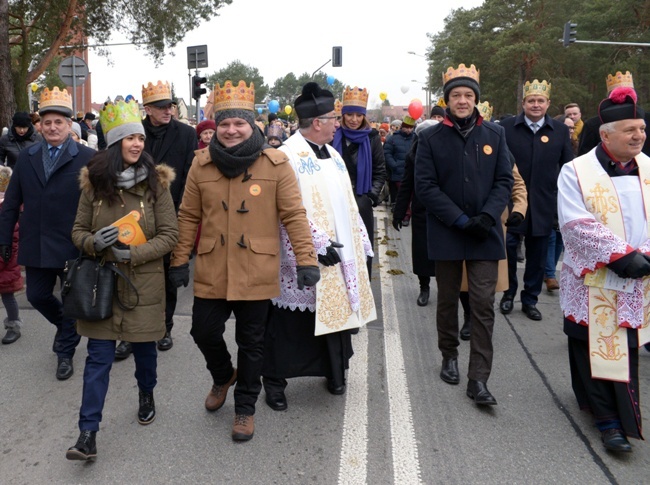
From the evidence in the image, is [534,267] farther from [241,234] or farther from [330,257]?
[241,234]

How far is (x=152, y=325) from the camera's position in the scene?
360cm

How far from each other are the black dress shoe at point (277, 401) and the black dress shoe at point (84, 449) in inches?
45.0

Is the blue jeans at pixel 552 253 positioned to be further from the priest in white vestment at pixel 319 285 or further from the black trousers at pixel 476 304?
the priest in white vestment at pixel 319 285

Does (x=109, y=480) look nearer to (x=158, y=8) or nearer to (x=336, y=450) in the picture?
(x=336, y=450)

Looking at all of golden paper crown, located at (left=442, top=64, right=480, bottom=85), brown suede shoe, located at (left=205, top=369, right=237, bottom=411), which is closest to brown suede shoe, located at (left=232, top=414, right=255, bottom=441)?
brown suede shoe, located at (left=205, top=369, right=237, bottom=411)

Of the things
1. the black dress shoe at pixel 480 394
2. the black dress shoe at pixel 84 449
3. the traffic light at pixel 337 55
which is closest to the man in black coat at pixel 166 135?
the black dress shoe at pixel 84 449

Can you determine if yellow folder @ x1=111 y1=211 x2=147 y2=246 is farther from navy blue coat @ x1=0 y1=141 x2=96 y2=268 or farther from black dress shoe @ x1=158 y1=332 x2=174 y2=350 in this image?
black dress shoe @ x1=158 y1=332 x2=174 y2=350

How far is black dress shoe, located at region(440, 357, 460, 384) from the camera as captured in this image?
4527mm

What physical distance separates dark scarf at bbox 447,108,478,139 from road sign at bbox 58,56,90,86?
10.6 metres

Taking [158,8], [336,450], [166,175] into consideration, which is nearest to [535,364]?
[336,450]

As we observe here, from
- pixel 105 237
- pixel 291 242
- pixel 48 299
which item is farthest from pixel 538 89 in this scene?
pixel 48 299

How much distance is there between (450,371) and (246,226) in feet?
6.43

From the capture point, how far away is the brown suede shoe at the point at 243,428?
3.64 m

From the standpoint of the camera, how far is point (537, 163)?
6.12 metres
